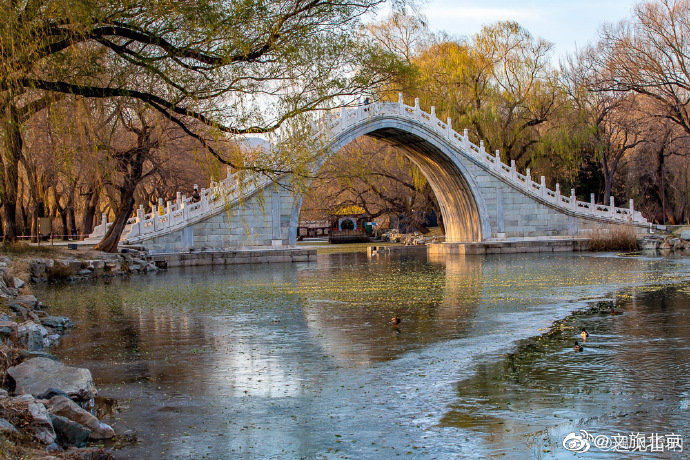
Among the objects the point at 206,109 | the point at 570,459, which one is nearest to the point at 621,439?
the point at 570,459

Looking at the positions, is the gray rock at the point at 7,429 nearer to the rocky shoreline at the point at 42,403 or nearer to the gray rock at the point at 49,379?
the rocky shoreline at the point at 42,403

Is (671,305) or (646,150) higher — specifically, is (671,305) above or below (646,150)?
below

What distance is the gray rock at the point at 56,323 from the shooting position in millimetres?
11547

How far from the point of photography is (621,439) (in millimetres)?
5566

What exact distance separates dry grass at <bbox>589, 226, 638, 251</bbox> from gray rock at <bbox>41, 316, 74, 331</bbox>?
2400cm

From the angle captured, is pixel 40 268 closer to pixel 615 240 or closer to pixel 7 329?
pixel 7 329

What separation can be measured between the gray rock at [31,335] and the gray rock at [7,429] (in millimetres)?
4402

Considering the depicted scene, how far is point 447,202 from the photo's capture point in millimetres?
37719

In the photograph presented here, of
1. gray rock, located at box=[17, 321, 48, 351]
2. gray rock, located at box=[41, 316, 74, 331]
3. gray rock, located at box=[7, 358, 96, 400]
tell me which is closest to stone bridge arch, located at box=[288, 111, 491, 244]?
gray rock, located at box=[41, 316, 74, 331]

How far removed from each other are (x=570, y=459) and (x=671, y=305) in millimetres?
8127

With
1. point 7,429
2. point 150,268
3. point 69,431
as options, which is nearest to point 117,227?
point 150,268

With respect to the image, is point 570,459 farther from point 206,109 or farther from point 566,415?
point 206,109

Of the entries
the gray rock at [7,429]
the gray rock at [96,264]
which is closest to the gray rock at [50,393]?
the gray rock at [7,429]

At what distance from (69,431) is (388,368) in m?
3.54
